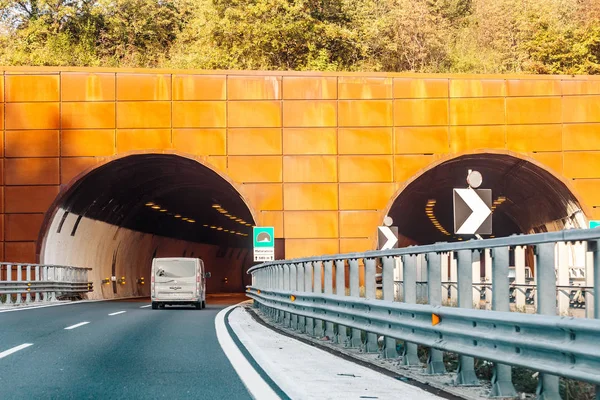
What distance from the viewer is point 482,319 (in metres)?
7.94

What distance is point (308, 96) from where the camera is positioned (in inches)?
1588

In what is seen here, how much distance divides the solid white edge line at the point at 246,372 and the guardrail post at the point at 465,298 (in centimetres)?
178

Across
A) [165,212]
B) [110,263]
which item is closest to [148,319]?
[110,263]

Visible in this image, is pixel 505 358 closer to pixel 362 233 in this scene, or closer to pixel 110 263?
pixel 362 233

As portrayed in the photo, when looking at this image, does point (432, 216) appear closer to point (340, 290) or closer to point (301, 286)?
point (301, 286)

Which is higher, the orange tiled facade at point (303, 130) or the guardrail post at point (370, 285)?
the orange tiled facade at point (303, 130)

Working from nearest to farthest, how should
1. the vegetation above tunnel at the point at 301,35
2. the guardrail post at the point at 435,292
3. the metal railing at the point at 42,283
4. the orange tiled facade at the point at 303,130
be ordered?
1. the guardrail post at the point at 435,292
2. the metal railing at the point at 42,283
3. the orange tiled facade at the point at 303,130
4. the vegetation above tunnel at the point at 301,35

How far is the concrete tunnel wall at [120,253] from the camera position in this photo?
40594 millimetres

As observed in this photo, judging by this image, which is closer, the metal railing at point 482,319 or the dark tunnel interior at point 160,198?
the metal railing at point 482,319

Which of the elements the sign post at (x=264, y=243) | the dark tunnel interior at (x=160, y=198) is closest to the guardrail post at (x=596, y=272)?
the sign post at (x=264, y=243)

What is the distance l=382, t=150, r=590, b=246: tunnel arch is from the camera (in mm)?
39438

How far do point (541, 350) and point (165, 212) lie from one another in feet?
161

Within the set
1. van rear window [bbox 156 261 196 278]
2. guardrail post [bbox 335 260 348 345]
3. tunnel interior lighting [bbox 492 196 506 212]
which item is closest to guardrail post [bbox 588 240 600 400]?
guardrail post [bbox 335 260 348 345]

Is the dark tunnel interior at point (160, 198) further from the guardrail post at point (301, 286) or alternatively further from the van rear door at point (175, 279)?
the guardrail post at point (301, 286)
